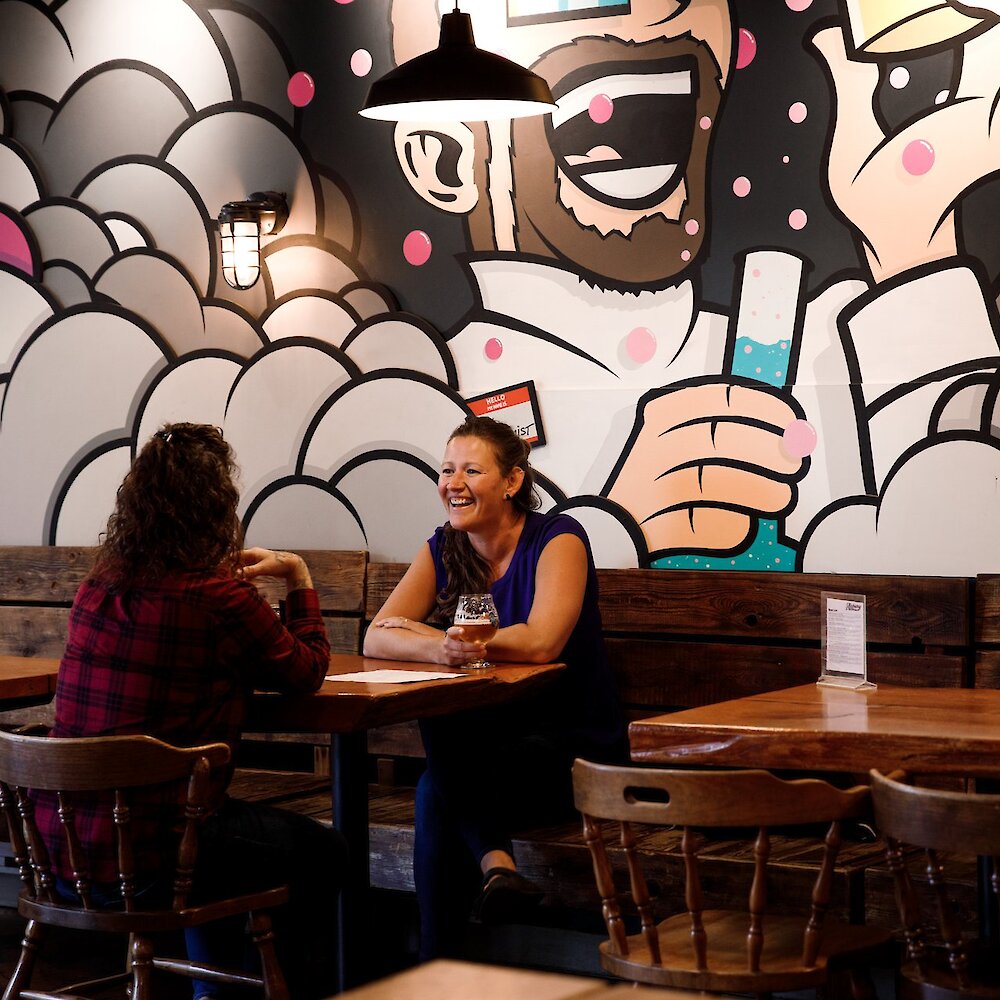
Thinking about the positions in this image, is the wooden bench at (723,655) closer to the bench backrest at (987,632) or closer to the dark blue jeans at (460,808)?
the bench backrest at (987,632)

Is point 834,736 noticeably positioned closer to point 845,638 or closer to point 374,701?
point 845,638

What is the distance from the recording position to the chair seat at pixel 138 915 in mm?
2816

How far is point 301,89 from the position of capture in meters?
4.71

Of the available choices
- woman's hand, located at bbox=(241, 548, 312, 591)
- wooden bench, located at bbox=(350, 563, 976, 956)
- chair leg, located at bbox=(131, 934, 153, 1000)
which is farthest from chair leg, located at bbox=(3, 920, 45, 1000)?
wooden bench, located at bbox=(350, 563, 976, 956)

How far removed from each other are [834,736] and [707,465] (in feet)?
5.18

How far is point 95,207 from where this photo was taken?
506cm

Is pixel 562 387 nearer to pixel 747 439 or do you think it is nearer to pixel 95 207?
pixel 747 439

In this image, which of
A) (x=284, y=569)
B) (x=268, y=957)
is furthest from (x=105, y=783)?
(x=284, y=569)

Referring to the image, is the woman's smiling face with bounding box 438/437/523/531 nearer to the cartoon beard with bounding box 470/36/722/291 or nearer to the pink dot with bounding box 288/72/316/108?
the cartoon beard with bounding box 470/36/722/291

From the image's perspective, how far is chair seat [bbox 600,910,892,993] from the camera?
238cm

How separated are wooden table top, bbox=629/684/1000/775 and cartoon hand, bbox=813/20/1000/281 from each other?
137cm

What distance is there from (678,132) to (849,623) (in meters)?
1.61

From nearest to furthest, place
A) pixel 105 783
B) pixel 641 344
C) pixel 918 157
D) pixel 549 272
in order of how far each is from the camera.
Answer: pixel 105 783 < pixel 918 157 < pixel 641 344 < pixel 549 272

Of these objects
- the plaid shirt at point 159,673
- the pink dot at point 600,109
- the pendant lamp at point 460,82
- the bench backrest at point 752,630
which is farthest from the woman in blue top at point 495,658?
the pink dot at point 600,109
